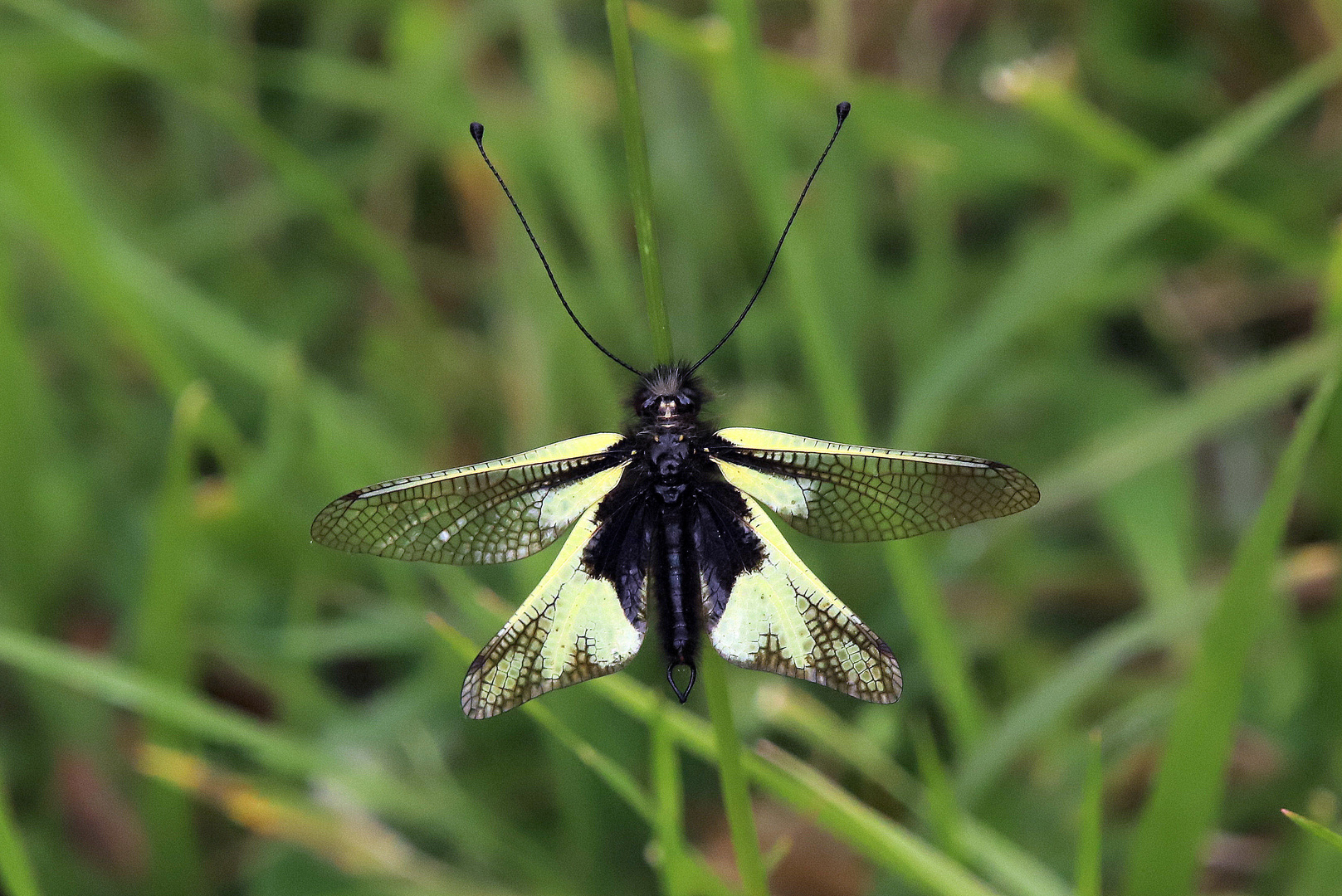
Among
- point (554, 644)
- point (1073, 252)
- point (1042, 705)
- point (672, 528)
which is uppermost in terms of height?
point (1073, 252)

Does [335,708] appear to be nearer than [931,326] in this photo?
Yes

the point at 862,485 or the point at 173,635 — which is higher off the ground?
the point at 173,635

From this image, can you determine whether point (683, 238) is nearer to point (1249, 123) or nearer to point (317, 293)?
point (317, 293)

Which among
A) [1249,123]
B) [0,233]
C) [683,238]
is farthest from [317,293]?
[1249,123]

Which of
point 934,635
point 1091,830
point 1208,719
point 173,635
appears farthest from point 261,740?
point 1208,719

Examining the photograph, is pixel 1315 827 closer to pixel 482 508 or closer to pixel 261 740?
pixel 482 508

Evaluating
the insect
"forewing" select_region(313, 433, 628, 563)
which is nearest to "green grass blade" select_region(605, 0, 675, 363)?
the insect
